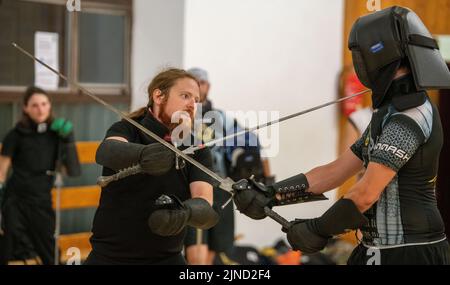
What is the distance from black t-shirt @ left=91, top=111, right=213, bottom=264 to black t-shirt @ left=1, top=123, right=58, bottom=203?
1.56m

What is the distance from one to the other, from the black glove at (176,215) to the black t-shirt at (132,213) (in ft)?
0.22

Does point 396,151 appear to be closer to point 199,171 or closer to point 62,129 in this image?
point 199,171

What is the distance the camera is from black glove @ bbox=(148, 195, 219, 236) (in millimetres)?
1674

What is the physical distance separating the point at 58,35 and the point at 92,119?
1.44 ft

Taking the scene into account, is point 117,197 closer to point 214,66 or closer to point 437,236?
point 437,236

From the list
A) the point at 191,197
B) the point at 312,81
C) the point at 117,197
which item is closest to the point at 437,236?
the point at 191,197

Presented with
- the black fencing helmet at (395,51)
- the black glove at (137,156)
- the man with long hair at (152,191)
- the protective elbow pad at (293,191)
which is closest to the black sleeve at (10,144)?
the man with long hair at (152,191)

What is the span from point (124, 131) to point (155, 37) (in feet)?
5.05

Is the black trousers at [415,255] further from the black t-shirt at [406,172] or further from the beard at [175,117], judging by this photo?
the beard at [175,117]

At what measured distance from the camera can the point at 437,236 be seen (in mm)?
1707

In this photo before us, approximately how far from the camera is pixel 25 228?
3.34 m

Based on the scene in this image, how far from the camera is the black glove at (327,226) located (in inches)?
63.2

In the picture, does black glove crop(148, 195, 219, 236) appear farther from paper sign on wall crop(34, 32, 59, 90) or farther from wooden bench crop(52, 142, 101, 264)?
paper sign on wall crop(34, 32, 59, 90)

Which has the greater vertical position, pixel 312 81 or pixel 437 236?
pixel 312 81
